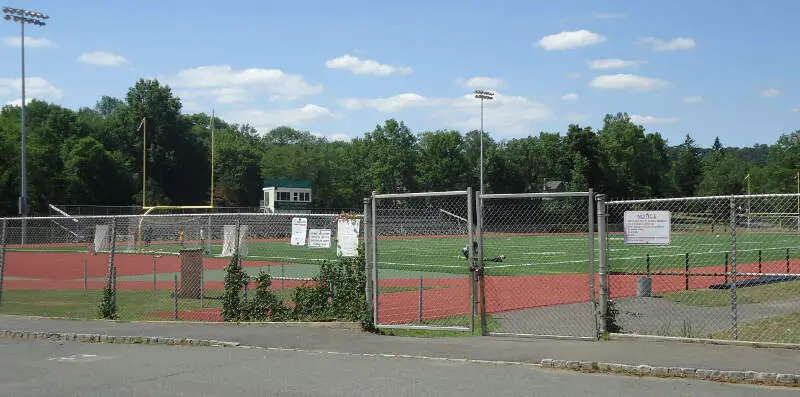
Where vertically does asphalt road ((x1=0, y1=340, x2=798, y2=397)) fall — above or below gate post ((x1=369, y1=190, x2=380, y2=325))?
below

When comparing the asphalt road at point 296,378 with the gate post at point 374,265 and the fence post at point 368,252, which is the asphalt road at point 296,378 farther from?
the fence post at point 368,252

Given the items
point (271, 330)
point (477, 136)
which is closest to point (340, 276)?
point (271, 330)

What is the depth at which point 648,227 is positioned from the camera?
37.9 feet

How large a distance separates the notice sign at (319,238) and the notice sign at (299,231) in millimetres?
182

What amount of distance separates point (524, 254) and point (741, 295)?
2133 centimetres

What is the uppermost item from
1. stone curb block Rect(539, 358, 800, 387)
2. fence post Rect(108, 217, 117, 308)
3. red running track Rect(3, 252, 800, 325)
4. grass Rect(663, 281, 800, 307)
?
fence post Rect(108, 217, 117, 308)

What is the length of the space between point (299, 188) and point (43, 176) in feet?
82.7

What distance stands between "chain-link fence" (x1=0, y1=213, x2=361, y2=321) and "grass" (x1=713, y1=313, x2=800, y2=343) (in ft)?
23.3

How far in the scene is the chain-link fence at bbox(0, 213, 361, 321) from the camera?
16.9m

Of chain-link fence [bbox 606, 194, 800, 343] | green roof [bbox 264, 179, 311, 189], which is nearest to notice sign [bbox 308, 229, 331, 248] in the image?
chain-link fence [bbox 606, 194, 800, 343]

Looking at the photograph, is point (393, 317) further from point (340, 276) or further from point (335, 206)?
point (335, 206)

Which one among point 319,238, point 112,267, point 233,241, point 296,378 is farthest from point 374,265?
point 112,267

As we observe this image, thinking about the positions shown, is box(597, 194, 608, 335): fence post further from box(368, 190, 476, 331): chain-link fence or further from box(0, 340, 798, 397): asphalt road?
box(0, 340, 798, 397): asphalt road

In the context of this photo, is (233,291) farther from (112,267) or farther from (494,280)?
(494,280)
